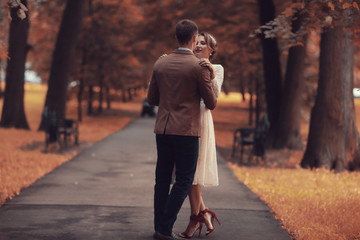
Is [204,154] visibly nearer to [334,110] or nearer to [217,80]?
[217,80]

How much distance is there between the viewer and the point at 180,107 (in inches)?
202

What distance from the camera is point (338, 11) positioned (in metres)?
7.91

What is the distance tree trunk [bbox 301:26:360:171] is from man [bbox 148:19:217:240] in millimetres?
7358

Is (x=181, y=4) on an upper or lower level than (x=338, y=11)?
upper

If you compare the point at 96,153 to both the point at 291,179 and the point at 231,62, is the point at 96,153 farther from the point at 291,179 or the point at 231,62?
the point at 231,62

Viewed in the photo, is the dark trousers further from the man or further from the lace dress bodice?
the lace dress bodice

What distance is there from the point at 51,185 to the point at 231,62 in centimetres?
2014

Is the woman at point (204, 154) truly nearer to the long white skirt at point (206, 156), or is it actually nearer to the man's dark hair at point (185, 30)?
the long white skirt at point (206, 156)

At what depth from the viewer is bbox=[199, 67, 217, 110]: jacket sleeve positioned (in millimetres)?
5078

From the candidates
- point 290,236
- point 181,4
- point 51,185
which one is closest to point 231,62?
point 181,4

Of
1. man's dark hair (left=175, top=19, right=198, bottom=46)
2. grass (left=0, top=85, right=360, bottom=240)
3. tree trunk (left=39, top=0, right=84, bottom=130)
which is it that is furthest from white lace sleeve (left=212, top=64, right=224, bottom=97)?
tree trunk (left=39, top=0, right=84, bottom=130)

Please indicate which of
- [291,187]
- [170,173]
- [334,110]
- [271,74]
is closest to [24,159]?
[291,187]

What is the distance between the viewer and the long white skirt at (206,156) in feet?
17.8

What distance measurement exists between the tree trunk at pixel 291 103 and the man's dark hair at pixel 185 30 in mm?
11947
